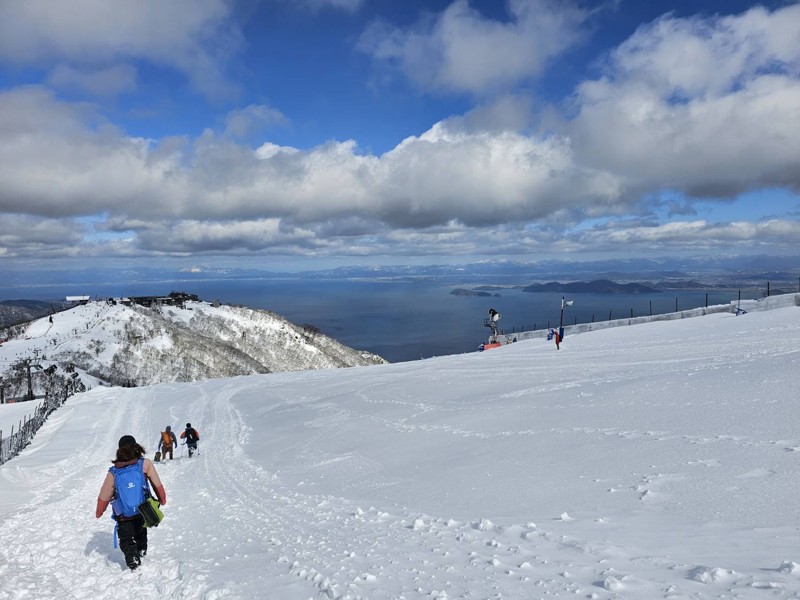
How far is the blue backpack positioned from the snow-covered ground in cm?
83

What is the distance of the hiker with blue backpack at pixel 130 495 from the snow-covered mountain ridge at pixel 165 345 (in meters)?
109

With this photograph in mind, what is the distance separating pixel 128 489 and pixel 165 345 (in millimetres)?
130167

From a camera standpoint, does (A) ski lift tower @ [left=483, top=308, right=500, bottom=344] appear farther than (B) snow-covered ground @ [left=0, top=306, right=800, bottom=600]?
Yes

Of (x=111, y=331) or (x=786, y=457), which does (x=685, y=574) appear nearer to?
(x=786, y=457)

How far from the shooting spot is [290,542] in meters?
7.75

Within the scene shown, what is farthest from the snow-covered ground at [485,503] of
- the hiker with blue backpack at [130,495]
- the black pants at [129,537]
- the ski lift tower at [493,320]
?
the ski lift tower at [493,320]

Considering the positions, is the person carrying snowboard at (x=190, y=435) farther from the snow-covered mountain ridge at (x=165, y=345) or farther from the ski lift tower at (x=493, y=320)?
the snow-covered mountain ridge at (x=165, y=345)

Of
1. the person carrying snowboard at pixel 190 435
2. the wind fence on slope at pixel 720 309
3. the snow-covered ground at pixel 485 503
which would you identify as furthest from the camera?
the wind fence on slope at pixel 720 309

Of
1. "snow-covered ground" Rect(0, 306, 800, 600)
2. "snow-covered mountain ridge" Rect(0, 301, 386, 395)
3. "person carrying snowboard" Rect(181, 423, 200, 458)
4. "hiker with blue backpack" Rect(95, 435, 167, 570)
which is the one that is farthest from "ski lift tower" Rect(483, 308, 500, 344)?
"snow-covered mountain ridge" Rect(0, 301, 386, 395)

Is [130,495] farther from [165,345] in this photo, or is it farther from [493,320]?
[165,345]

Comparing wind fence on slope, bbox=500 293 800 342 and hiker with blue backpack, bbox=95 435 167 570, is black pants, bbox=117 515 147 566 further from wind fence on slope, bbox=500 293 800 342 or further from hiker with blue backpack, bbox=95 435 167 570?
wind fence on slope, bbox=500 293 800 342

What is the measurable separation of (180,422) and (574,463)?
24.8m

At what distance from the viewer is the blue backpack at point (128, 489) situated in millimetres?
6699

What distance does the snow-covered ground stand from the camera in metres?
5.38
